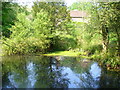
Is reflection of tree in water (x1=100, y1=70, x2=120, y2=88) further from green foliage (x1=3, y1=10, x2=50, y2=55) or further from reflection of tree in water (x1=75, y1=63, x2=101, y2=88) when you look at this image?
green foliage (x1=3, y1=10, x2=50, y2=55)

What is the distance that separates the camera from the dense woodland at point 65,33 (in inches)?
224

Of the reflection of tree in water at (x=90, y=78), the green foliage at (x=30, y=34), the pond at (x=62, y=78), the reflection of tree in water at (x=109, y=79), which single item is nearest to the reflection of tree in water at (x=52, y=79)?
the pond at (x=62, y=78)

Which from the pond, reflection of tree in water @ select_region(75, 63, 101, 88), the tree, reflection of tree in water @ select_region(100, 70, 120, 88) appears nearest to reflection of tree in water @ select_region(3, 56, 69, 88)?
the pond

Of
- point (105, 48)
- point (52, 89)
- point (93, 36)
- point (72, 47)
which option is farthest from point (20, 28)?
point (52, 89)

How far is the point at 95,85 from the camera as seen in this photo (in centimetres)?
392

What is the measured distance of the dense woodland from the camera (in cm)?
570

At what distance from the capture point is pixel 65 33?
9.77 metres

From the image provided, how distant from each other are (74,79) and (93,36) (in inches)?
140

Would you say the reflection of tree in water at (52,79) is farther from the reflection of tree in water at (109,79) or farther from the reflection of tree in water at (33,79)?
the reflection of tree in water at (109,79)

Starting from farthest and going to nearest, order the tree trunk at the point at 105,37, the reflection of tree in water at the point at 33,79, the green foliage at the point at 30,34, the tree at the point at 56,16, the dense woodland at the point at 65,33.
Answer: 1. the tree at the point at 56,16
2. the green foliage at the point at 30,34
3. the tree trunk at the point at 105,37
4. the dense woodland at the point at 65,33
5. the reflection of tree in water at the point at 33,79

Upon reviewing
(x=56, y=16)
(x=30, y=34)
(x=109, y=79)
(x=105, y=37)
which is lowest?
(x=109, y=79)

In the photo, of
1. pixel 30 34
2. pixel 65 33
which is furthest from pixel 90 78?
pixel 65 33

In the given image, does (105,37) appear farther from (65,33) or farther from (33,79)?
(33,79)

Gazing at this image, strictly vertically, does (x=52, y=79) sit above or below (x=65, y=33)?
below
